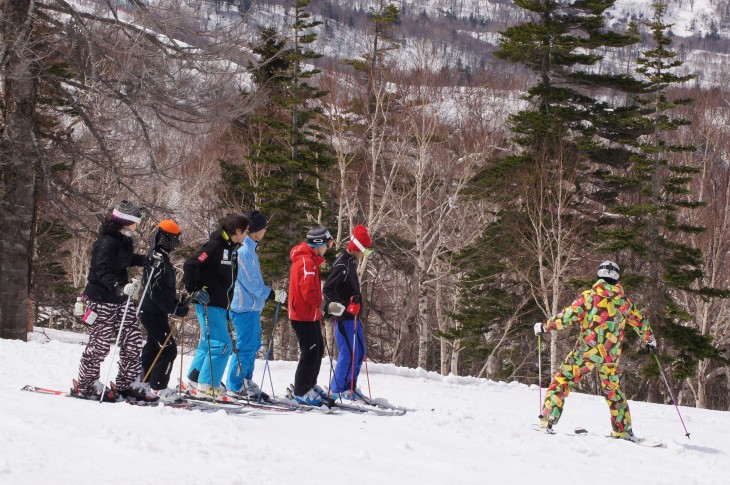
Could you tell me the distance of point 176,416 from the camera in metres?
6.15

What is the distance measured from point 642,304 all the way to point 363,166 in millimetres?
11196

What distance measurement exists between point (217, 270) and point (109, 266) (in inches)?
44.0

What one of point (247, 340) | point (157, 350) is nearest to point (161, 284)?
point (157, 350)

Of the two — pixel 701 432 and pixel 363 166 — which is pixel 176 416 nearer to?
pixel 701 432

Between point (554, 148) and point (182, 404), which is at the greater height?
point (554, 148)

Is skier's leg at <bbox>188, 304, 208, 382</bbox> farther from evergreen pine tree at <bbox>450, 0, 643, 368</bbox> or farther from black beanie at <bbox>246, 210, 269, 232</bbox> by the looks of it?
evergreen pine tree at <bbox>450, 0, 643, 368</bbox>

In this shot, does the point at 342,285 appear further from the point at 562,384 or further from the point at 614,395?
the point at 614,395

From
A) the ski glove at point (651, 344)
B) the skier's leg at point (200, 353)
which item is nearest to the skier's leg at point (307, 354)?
the skier's leg at point (200, 353)

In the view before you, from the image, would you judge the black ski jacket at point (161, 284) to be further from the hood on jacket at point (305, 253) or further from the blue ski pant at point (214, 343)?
the hood on jacket at point (305, 253)

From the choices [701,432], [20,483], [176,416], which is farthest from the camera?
[701,432]

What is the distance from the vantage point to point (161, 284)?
6844 mm

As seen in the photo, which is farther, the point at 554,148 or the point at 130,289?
the point at 554,148

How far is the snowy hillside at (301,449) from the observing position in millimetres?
4492

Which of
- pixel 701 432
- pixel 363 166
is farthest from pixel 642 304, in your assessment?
pixel 701 432
